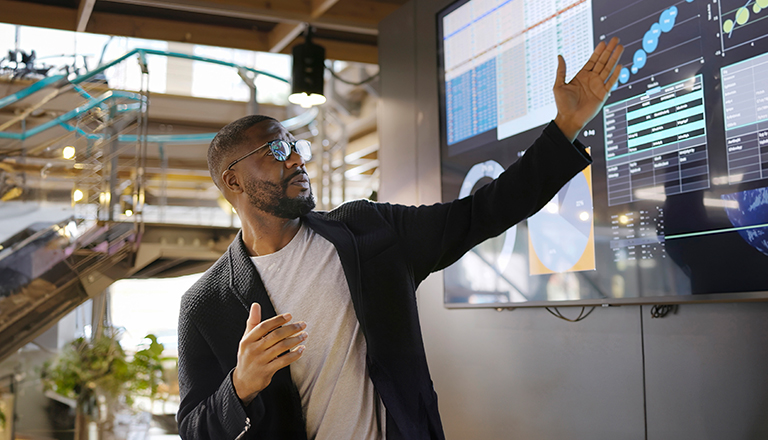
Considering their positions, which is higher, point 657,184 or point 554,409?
point 657,184

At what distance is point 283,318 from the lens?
1320 millimetres

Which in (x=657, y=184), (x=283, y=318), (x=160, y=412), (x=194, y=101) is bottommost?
(x=160, y=412)

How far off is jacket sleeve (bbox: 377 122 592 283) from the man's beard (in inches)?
9.1

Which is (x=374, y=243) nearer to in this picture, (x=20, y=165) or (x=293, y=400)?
(x=293, y=400)

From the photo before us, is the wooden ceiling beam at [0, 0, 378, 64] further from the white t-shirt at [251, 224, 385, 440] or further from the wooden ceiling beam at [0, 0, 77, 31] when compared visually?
the white t-shirt at [251, 224, 385, 440]

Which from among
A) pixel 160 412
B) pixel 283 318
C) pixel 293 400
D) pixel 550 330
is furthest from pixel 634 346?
Result: pixel 160 412

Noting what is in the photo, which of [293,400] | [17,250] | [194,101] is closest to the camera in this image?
[293,400]

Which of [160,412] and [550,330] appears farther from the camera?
[160,412]

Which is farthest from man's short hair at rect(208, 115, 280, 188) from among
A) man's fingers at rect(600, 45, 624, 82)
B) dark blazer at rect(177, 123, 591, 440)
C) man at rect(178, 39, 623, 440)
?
man's fingers at rect(600, 45, 624, 82)

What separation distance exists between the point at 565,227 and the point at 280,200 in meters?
0.98

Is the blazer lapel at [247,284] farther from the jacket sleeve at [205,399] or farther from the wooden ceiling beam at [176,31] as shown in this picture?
the wooden ceiling beam at [176,31]

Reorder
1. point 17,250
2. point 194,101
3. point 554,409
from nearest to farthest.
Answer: point 554,409 → point 17,250 → point 194,101

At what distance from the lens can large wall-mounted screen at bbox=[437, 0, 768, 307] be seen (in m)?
1.58

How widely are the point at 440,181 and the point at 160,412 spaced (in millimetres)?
4959
